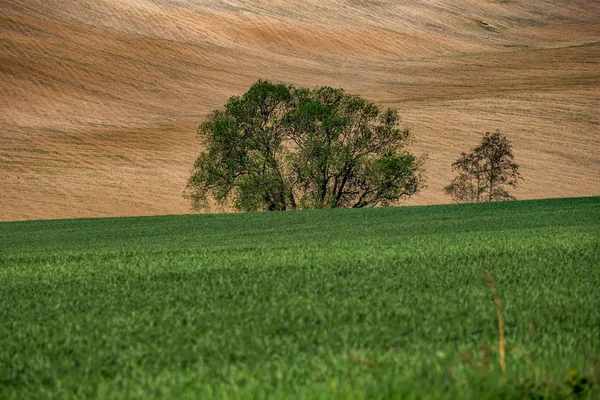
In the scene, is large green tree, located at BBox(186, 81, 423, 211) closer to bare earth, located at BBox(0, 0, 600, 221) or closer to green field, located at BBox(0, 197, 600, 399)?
bare earth, located at BBox(0, 0, 600, 221)

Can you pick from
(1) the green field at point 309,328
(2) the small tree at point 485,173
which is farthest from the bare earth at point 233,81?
(1) the green field at point 309,328

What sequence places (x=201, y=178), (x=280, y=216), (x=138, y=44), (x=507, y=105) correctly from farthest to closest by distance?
(x=138, y=44), (x=507, y=105), (x=201, y=178), (x=280, y=216)

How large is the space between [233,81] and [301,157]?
39190mm

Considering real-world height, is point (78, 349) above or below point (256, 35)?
below

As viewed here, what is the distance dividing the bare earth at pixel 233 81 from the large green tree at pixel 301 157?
729 cm

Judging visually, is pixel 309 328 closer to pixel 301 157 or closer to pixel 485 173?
pixel 301 157

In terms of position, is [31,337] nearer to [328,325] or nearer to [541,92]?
[328,325]

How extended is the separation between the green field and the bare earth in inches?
1227

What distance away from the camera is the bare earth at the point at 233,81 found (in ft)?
139

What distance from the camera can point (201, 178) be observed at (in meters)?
30.7

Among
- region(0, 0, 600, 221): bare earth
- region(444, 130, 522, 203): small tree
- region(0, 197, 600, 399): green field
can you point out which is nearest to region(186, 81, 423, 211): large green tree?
region(444, 130, 522, 203): small tree

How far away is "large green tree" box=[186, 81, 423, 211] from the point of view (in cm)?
3025

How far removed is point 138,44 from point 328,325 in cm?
7416

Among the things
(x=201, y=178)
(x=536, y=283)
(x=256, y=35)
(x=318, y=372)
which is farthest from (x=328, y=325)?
(x=256, y=35)
